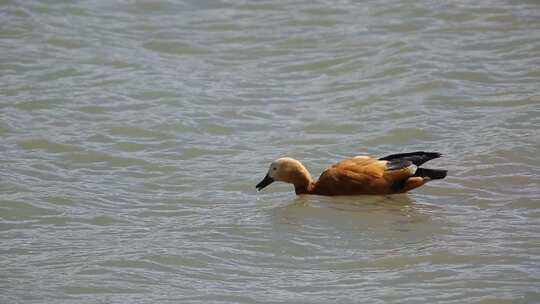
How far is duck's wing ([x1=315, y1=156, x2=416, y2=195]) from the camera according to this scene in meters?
7.84

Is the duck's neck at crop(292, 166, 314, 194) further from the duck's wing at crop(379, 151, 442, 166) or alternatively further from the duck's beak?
the duck's wing at crop(379, 151, 442, 166)

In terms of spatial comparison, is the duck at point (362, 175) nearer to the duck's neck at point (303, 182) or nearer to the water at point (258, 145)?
the duck's neck at point (303, 182)

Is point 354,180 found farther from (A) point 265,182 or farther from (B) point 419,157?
(A) point 265,182

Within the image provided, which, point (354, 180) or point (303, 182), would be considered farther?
point (303, 182)

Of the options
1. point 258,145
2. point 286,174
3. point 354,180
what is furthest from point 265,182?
point 258,145

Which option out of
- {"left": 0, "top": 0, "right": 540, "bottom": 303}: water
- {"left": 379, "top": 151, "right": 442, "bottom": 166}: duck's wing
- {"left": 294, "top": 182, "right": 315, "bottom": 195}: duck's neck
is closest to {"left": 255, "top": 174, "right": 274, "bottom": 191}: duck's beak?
{"left": 0, "top": 0, "right": 540, "bottom": 303}: water

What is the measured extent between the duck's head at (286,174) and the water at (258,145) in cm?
16

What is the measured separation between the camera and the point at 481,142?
29.2 ft

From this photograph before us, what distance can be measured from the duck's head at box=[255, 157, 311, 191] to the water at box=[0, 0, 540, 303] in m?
0.16

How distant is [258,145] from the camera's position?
9180 mm

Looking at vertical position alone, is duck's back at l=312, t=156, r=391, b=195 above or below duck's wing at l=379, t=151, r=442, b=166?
below

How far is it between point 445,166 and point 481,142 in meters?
0.62

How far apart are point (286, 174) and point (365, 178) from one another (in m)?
0.61

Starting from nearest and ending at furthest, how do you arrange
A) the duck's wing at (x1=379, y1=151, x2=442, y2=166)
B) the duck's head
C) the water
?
the water, the duck's wing at (x1=379, y1=151, x2=442, y2=166), the duck's head
